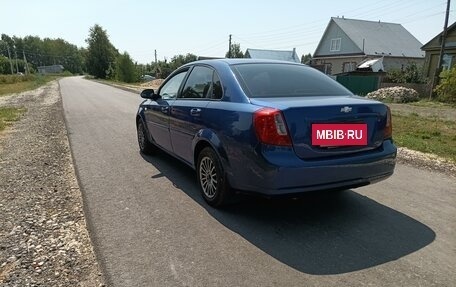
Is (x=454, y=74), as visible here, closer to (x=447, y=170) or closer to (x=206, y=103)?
(x=447, y=170)

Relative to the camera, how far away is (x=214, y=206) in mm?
4219

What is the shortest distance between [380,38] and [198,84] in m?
45.2

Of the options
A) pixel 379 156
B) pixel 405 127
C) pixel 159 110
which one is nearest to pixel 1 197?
pixel 159 110

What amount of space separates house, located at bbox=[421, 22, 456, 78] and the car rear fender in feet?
96.5

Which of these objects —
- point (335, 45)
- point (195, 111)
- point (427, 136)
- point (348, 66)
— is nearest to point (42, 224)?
point (195, 111)

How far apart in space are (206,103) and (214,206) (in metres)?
1.21

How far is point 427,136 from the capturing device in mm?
8750

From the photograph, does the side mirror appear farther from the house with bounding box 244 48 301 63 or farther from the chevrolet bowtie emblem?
the house with bounding box 244 48 301 63

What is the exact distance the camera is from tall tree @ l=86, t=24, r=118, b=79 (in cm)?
9075

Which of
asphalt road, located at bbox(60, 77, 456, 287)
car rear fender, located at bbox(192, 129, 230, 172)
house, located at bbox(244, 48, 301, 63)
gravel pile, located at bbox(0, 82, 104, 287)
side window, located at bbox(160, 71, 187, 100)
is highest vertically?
house, located at bbox(244, 48, 301, 63)

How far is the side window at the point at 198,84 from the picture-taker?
4568 mm

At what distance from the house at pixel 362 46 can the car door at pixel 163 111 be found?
Result: 1472 inches

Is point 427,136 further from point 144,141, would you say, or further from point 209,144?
point 209,144

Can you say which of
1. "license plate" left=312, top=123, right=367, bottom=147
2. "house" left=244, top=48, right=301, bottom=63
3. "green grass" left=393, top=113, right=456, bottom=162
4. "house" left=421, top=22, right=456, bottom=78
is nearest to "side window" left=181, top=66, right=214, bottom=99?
"license plate" left=312, top=123, right=367, bottom=147
